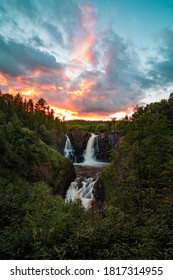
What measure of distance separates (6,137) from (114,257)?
2232 cm

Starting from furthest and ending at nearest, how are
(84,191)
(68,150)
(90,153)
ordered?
(68,150) < (90,153) < (84,191)

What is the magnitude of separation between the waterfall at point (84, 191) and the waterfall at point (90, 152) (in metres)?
23.7

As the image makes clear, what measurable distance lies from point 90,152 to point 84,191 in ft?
98.2

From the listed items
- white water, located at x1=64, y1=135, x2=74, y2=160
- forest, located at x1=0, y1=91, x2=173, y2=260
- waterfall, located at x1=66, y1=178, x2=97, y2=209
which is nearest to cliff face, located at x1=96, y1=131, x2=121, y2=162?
white water, located at x1=64, y1=135, x2=74, y2=160

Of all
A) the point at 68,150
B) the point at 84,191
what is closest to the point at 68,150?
the point at 68,150

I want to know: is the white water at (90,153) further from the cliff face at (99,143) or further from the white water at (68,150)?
the white water at (68,150)

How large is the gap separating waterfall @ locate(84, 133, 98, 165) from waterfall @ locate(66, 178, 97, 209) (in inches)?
932

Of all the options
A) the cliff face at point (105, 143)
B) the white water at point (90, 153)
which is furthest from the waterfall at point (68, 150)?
the cliff face at point (105, 143)

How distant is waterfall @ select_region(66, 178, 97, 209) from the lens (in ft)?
95.4

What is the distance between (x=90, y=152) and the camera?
61188 millimetres

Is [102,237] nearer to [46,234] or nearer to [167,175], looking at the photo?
[46,234]

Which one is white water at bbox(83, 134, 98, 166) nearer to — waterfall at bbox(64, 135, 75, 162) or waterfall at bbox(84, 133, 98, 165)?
waterfall at bbox(84, 133, 98, 165)

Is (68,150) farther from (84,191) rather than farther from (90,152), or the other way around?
(84,191)

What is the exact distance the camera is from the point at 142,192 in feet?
47.1
